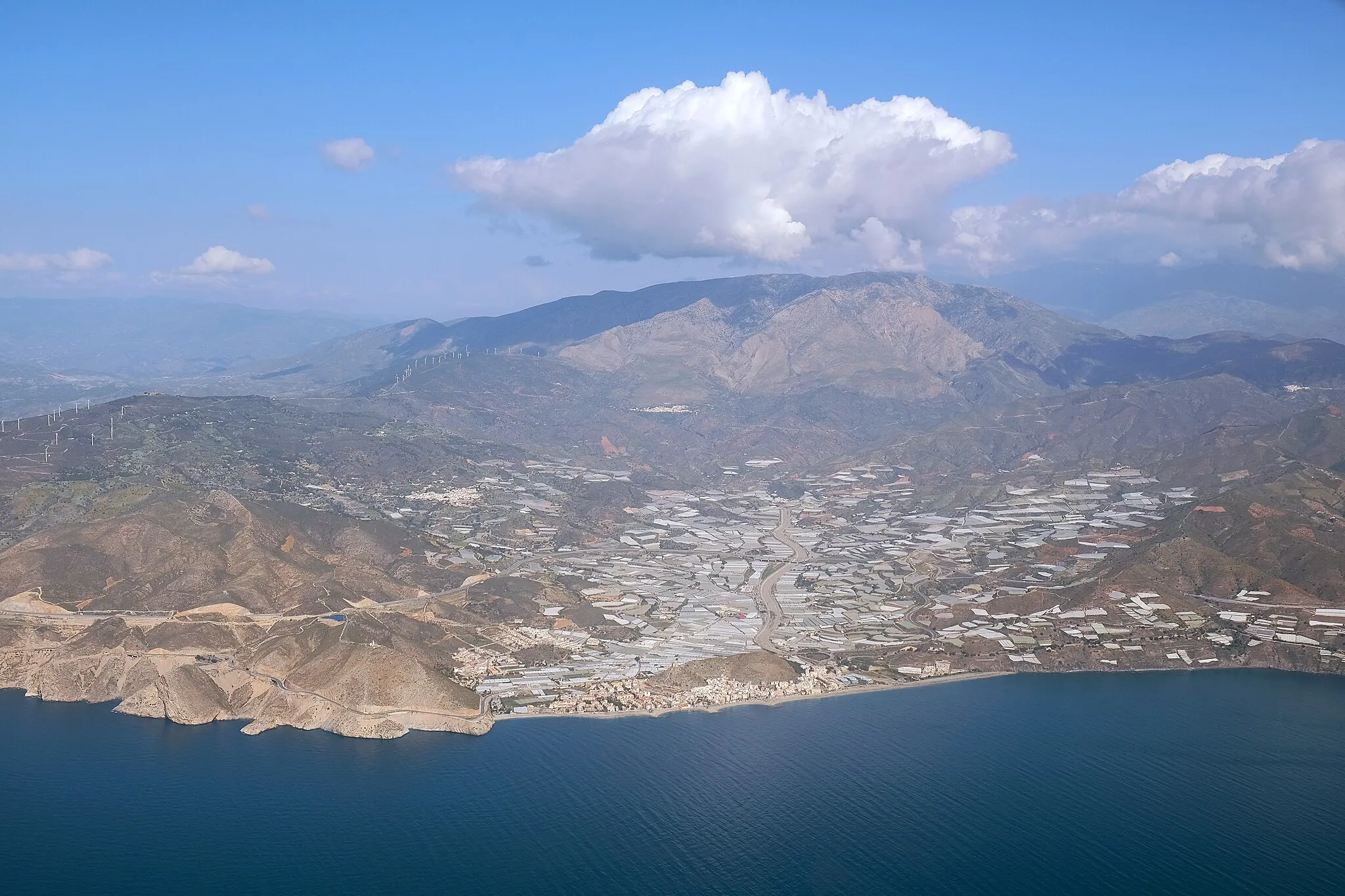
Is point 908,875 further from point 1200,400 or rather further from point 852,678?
point 1200,400

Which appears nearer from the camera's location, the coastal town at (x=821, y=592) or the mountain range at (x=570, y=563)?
the mountain range at (x=570, y=563)

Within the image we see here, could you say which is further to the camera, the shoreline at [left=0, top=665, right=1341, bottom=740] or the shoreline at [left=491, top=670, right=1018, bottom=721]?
the shoreline at [left=491, top=670, right=1018, bottom=721]

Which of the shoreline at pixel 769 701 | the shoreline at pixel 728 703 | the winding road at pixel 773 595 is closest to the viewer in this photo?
the shoreline at pixel 728 703

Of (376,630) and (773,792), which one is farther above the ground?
(376,630)

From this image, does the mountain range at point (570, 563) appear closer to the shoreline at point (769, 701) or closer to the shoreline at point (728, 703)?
the shoreline at point (728, 703)

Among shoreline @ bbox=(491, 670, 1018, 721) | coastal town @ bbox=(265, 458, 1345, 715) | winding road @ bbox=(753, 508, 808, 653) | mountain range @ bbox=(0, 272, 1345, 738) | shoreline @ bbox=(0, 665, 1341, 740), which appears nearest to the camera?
shoreline @ bbox=(0, 665, 1341, 740)

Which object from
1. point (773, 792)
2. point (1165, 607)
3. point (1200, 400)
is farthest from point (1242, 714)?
point (1200, 400)

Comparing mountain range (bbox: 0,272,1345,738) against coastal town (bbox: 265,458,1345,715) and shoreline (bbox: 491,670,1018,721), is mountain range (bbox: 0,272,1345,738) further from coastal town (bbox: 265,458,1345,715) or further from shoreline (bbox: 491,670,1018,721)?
shoreline (bbox: 491,670,1018,721)

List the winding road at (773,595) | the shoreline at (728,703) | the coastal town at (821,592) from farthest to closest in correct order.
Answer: the winding road at (773,595)
the coastal town at (821,592)
the shoreline at (728,703)

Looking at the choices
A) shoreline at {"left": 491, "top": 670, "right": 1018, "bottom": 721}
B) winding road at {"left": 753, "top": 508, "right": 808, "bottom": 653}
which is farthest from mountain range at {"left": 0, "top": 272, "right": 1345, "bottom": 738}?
shoreline at {"left": 491, "top": 670, "right": 1018, "bottom": 721}

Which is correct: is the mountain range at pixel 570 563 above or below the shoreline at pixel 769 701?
above

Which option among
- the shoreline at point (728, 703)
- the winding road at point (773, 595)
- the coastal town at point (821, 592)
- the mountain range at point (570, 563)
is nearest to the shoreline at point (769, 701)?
the shoreline at point (728, 703)
